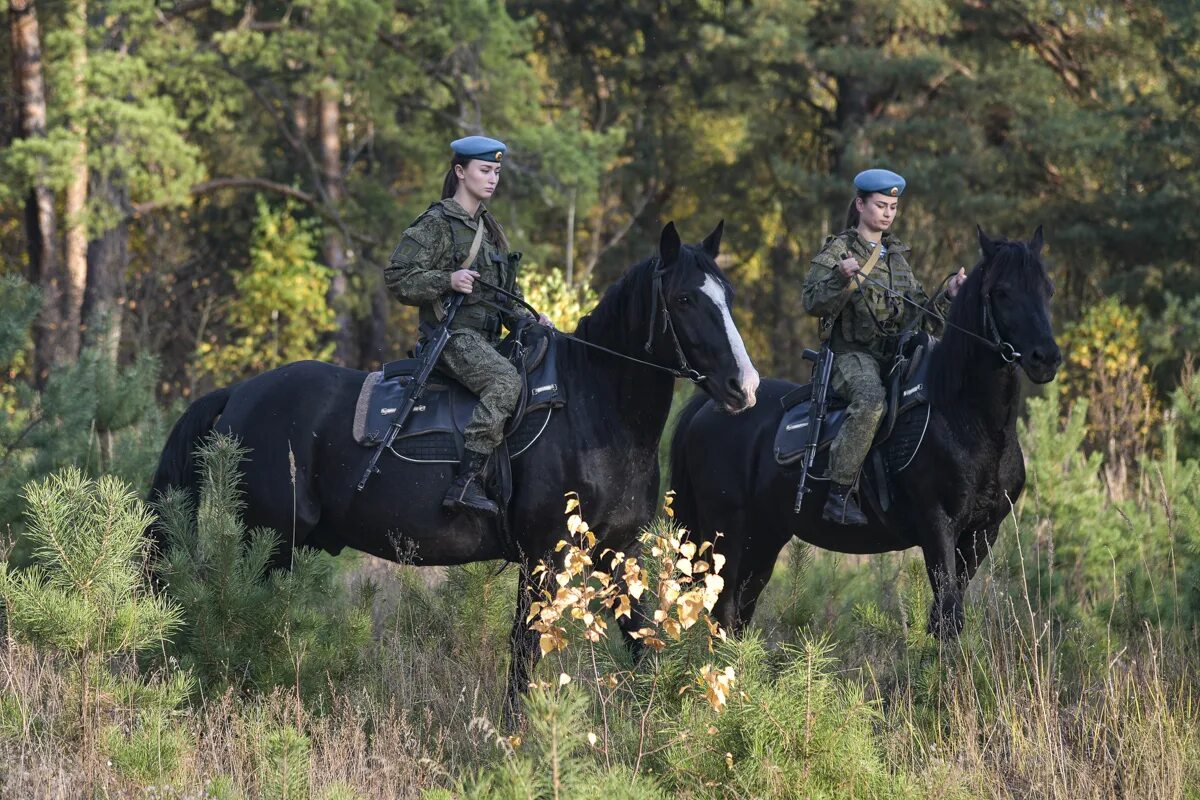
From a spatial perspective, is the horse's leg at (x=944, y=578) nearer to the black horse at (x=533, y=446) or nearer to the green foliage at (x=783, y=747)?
the black horse at (x=533, y=446)

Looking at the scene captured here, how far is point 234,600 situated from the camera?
5.76 meters

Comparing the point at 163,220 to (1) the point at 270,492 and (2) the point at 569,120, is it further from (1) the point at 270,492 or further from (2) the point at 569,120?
(1) the point at 270,492

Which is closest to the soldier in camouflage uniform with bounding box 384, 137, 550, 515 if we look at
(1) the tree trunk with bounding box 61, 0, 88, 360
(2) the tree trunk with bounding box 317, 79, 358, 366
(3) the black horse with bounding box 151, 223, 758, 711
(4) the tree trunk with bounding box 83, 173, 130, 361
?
(3) the black horse with bounding box 151, 223, 758, 711

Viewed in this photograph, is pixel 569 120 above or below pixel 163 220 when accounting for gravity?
above

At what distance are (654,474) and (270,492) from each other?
182cm

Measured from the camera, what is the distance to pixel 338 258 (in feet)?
80.3

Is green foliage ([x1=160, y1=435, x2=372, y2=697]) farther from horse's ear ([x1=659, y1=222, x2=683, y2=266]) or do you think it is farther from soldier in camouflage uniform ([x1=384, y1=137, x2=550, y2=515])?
horse's ear ([x1=659, y1=222, x2=683, y2=266])

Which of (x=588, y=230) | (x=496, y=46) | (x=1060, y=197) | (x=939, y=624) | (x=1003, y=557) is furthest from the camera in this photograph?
(x=588, y=230)

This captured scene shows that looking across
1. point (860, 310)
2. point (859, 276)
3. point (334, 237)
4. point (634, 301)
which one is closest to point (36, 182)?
point (334, 237)

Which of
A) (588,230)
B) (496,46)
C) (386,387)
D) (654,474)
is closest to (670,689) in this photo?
(654,474)

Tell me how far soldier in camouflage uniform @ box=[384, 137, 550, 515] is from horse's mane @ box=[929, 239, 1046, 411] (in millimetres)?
2120

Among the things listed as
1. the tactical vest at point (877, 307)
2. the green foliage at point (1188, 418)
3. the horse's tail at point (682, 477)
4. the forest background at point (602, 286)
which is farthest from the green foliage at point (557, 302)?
the tactical vest at point (877, 307)

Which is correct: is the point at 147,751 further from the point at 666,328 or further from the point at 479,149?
the point at 479,149

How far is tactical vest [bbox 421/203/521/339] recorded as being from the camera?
22.2 feet
